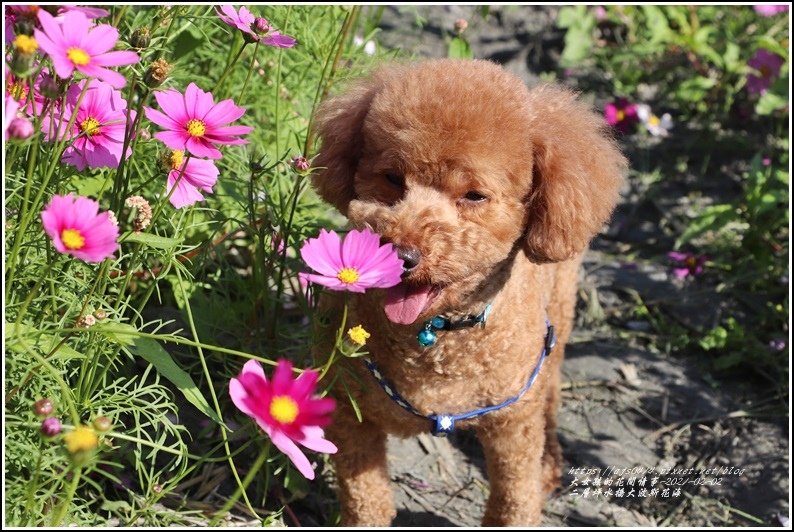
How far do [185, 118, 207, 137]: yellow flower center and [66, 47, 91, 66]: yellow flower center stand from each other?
260 millimetres

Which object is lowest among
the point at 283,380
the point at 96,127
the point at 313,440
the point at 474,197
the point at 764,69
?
the point at 313,440

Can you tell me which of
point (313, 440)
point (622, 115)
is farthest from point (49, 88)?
point (622, 115)

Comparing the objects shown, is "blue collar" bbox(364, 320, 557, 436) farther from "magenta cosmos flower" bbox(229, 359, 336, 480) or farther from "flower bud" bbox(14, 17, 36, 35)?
"flower bud" bbox(14, 17, 36, 35)

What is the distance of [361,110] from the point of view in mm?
2219

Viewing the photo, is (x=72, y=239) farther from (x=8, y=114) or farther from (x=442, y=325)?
(x=442, y=325)

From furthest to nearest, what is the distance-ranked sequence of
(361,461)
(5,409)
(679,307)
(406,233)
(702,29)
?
(702,29), (679,307), (361,461), (406,233), (5,409)

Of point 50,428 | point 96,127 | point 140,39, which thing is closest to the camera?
point 50,428

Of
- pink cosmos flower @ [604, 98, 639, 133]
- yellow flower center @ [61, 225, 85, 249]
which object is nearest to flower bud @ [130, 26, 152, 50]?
yellow flower center @ [61, 225, 85, 249]

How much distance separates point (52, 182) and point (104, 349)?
14.8 inches

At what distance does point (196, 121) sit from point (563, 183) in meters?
0.83

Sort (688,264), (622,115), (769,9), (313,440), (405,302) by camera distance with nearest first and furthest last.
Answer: (313,440)
(405,302)
(688,264)
(769,9)
(622,115)

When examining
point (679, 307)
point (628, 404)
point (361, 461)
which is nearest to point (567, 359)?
point (628, 404)

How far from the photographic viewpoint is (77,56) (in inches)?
58.0

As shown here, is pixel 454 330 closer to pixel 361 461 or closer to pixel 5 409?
pixel 361 461
